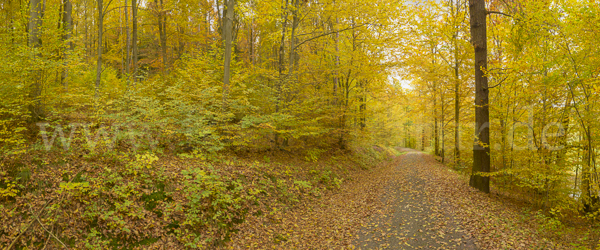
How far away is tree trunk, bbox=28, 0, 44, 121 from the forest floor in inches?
264

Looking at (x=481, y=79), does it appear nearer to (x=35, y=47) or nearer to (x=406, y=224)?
(x=406, y=224)

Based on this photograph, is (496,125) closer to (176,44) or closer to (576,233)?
(576,233)

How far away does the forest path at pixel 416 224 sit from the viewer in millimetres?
5793

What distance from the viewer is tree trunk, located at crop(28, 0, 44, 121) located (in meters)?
7.02

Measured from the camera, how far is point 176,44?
19.7 m

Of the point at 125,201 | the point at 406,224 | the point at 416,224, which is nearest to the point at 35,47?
the point at 125,201

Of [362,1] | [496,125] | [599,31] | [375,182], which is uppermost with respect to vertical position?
[362,1]

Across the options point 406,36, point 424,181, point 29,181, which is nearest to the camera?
point 29,181

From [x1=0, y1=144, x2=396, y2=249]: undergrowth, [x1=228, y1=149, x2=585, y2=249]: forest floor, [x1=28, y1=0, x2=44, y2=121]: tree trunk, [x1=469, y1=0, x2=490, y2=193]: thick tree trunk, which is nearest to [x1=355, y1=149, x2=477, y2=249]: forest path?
[x1=228, y1=149, x2=585, y2=249]: forest floor

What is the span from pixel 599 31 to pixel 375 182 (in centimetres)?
844

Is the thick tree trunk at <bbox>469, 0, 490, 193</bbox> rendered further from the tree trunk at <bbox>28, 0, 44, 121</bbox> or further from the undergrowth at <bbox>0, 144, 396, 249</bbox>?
the tree trunk at <bbox>28, 0, 44, 121</bbox>

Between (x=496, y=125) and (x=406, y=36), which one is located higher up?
(x=406, y=36)

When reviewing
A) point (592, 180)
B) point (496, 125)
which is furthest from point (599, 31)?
point (496, 125)

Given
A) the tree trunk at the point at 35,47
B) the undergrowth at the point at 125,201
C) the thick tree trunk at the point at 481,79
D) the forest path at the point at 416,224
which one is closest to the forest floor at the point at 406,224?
the forest path at the point at 416,224
